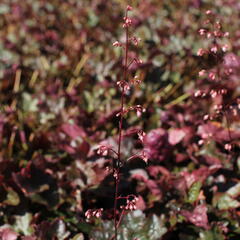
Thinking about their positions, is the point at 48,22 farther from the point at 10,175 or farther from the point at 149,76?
the point at 10,175

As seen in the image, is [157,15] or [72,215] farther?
[157,15]

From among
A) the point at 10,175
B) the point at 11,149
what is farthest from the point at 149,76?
the point at 10,175

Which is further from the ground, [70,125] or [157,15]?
[157,15]

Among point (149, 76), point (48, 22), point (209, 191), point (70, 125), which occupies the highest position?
point (48, 22)

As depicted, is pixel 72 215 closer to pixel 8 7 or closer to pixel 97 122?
pixel 97 122

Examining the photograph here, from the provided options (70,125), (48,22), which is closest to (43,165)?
(70,125)

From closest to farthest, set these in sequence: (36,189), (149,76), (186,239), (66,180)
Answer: (186,239)
(36,189)
(66,180)
(149,76)

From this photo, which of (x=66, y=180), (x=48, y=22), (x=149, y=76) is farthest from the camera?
(x=48, y=22)
